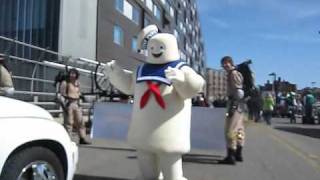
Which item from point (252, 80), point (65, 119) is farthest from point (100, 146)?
point (252, 80)

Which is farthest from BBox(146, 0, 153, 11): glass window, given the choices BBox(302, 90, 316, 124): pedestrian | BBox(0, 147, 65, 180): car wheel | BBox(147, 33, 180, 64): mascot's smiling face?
BBox(0, 147, 65, 180): car wheel

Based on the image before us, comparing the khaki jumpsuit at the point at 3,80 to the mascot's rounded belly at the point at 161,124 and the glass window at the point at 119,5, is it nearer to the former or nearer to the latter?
the mascot's rounded belly at the point at 161,124

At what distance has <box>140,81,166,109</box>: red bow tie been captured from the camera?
6074 mm

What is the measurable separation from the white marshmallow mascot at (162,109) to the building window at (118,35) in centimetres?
3349

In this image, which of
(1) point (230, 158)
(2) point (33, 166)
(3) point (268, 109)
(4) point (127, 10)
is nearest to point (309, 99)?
(3) point (268, 109)

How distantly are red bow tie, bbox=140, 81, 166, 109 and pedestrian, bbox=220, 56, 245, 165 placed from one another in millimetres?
3322

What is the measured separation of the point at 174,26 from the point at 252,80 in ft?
209

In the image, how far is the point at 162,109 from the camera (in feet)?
20.0

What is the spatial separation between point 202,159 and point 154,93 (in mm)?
4163

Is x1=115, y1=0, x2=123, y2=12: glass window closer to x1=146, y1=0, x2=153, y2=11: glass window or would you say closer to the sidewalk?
x1=146, y1=0, x2=153, y2=11: glass window

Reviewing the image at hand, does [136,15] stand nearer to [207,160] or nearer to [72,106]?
[72,106]

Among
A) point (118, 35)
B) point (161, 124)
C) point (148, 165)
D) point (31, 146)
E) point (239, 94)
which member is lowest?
point (148, 165)

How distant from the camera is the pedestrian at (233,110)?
30.2 feet

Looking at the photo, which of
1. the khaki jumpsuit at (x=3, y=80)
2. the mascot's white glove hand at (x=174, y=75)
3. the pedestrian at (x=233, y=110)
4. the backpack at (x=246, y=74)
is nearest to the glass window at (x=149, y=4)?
the khaki jumpsuit at (x=3, y=80)
